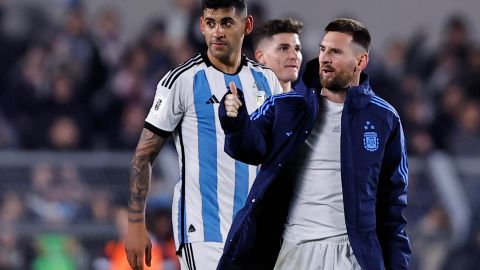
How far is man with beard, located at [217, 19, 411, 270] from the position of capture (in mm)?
5832

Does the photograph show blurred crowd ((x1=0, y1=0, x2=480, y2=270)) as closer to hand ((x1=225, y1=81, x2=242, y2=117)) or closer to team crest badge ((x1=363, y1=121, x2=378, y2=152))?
team crest badge ((x1=363, y1=121, x2=378, y2=152))

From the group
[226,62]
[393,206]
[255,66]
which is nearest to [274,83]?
[255,66]

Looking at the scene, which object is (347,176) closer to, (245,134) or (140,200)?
(245,134)

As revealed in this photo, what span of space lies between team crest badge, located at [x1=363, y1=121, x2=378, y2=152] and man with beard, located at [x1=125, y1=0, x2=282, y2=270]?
0.91 meters

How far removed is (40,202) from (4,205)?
0.31 meters

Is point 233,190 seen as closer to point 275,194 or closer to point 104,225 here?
point 275,194

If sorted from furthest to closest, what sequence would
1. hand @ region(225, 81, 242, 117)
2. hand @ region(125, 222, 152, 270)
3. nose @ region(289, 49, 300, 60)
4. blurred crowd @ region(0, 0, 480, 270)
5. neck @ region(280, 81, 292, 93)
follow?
blurred crowd @ region(0, 0, 480, 270), nose @ region(289, 49, 300, 60), neck @ region(280, 81, 292, 93), hand @ region(125, 222, 152, 270), hand @ region(225, 81, 242, 117)

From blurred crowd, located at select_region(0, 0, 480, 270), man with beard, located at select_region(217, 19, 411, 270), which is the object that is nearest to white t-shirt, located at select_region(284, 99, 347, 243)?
man with beard, located at select_region(217, 19, 411, 270)

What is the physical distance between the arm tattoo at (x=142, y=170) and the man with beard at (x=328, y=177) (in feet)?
2.70

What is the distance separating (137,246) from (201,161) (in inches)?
21.2

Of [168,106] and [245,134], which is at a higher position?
[245,134]

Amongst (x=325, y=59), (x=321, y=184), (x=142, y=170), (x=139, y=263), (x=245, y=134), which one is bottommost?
(x=139, y=263)

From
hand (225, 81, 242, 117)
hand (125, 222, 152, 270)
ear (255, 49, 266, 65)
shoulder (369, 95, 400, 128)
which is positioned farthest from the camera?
ear (255, 49, 266, 65)

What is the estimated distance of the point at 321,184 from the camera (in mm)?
5875
